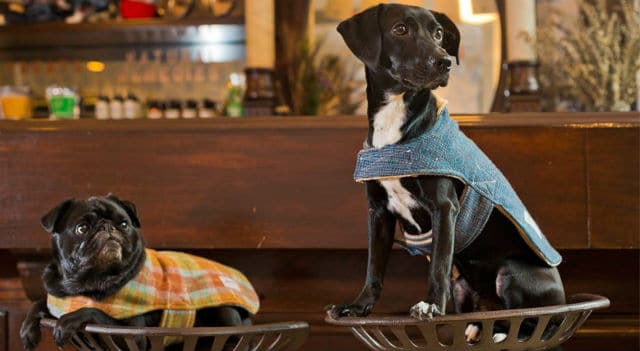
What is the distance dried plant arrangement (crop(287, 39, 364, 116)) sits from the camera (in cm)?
292

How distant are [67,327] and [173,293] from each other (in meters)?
0.19

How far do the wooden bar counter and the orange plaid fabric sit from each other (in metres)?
0.23

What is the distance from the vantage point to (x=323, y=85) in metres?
2.96

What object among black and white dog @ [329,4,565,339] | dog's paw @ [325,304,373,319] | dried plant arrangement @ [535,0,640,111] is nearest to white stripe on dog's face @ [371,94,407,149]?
black and white dog @ [329,4,565,339]

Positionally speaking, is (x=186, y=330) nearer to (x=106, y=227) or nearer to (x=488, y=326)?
(x=106, y=227)

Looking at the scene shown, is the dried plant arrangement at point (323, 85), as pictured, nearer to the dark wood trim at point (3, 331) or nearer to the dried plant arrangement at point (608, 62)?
the dried plant arrangement at point (608, 62)

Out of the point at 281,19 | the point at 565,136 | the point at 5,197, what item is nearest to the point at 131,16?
the point at 281,19

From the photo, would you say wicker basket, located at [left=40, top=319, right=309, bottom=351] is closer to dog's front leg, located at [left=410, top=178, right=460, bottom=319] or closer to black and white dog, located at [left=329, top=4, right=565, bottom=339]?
black and white dog, located at [left=329, top=4, right=565, bottom=339]

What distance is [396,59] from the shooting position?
40.9 inches

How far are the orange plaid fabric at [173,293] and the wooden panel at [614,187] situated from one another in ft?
2.10

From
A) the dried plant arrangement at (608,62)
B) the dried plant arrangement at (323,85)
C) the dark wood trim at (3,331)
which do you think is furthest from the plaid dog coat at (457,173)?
the dried plant arrangement at (323,85)

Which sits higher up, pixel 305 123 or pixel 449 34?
pixel 449 34

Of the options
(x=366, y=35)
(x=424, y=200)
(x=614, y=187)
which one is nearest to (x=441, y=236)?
(x=424, y=200)

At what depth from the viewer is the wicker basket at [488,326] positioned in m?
0.99
